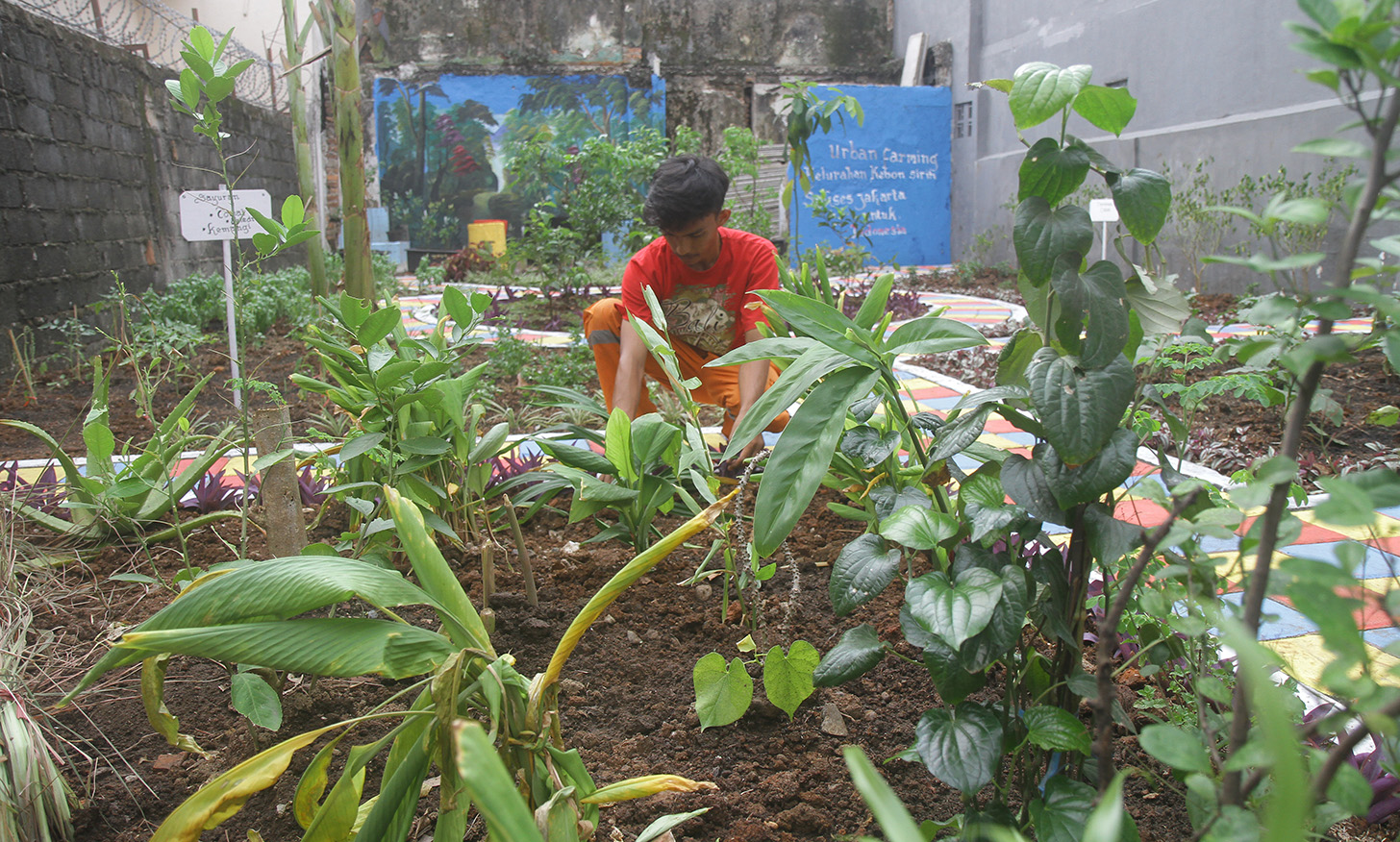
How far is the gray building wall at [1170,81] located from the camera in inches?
249

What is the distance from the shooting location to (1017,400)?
96cm

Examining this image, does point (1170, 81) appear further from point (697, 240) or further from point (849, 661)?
point (849, 661)

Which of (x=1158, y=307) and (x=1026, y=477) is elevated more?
(x=1158, y=307)

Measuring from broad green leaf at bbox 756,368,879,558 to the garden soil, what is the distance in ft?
1.36

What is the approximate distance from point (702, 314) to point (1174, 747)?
2504 mm

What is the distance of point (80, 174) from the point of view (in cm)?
492

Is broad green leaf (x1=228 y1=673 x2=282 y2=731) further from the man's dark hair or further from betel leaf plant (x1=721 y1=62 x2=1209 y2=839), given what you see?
the man's dark hair

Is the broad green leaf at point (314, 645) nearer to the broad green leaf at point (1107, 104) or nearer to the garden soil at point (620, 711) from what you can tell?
the garden soil at point (620, 711)

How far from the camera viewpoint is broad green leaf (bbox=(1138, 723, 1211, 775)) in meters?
0.58

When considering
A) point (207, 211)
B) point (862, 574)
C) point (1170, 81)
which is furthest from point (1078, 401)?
point (1170, 81)

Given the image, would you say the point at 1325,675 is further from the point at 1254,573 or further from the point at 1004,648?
the point at 1004,648

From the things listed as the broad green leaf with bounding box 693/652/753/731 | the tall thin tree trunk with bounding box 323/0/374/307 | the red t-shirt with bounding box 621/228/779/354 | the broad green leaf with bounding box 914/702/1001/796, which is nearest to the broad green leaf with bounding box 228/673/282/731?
the broad green leaf with bounding box 693/652/753/731

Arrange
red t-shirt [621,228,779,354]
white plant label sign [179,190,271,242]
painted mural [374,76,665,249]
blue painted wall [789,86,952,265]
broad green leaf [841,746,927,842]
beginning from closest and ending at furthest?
broad green leaf [841,746,927,842] < white plant label sign [179,190,271,242] < red t-shirt [621,228,779,354] < blue painted wall [789,86,952,265] < painted mural [374,76,665,249]

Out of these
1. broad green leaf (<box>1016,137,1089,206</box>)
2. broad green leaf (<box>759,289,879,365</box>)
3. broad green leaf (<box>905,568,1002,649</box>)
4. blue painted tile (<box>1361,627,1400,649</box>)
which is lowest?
blue painted tile (<box>1361,627,1400,649</box>)
